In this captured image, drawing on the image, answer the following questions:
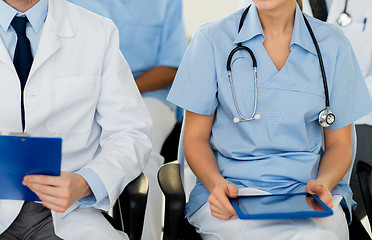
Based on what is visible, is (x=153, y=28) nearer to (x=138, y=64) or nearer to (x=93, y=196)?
(x=138, y=64)

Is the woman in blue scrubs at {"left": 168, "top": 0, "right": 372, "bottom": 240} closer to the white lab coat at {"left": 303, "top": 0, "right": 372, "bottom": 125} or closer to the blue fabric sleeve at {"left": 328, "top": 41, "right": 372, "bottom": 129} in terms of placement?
the blue fabric sleeve at {"left": 328, "top": 41, "right": 372, "bottom": 129}

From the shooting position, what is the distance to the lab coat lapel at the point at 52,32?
1279 millimetres

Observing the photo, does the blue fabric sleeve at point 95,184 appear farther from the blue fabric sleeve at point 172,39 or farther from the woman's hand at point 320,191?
the blue fabric sleeve at point 172,39

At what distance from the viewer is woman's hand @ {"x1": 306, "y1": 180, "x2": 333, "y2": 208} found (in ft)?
4.14

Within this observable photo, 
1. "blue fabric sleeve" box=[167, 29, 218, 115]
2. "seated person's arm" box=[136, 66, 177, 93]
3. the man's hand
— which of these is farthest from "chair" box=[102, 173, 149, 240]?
"seated person's arm" box=[136, 66, 177, 93]

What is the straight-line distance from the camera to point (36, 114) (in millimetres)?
1280

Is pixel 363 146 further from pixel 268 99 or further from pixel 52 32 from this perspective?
pixel 52 32

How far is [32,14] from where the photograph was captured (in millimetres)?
1298

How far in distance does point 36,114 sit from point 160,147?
2.54 ft

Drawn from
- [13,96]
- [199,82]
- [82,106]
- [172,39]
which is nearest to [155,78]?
[172,39]

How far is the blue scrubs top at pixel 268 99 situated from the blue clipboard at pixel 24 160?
0.47 metres

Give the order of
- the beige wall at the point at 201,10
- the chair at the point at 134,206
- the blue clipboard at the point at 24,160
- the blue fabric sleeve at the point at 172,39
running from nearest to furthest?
the blue clipboard at the point at 24,160 < the chair at the point at 134,206 < the blue fabric sleeve at the point at 172,39 < the beige wall at the point at 201,10

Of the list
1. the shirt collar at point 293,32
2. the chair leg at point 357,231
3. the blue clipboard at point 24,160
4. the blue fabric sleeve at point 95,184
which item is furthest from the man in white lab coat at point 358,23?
the blue clipboard at point 24,160

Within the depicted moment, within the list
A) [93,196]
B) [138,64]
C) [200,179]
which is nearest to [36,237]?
[93,196]
